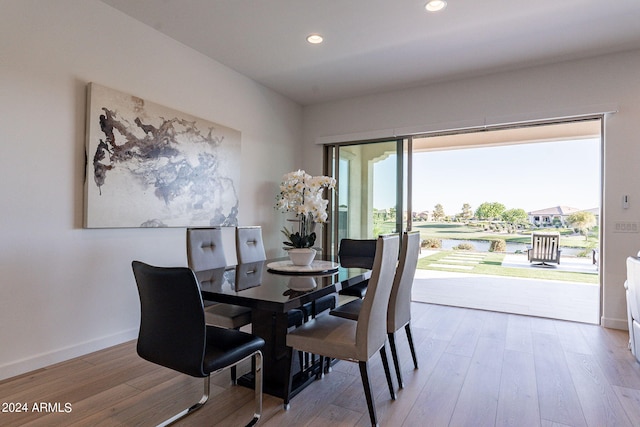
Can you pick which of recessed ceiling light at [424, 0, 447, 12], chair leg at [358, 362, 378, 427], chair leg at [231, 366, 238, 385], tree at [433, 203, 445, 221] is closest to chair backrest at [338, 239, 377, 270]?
chair leg at [231, 366, 238, 385]

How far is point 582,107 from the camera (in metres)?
3.61

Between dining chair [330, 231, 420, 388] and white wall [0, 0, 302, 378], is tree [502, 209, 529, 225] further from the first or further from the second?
white wall [0, 0, 302, 378]

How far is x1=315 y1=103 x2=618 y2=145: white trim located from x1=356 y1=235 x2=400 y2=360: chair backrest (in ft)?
9.24

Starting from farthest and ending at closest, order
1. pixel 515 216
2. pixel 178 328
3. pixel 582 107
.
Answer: pixel 515 216
pixel 582 107
pixel 178 328

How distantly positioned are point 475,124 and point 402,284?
2.68 m

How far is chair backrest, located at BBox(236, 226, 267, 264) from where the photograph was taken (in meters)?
3.07

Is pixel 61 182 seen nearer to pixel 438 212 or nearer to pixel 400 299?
pixel 400 299

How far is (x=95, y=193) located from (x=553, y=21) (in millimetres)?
4018

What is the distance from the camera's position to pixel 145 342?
1647mm

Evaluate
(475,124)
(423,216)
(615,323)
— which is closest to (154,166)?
(475,124)

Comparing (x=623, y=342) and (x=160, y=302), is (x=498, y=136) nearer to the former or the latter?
(x=623, y=342)

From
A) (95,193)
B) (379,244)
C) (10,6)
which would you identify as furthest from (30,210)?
(379,244)

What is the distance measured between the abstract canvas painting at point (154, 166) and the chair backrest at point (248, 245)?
0.71 m

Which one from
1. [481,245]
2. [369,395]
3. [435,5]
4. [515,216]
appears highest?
[435,5]
